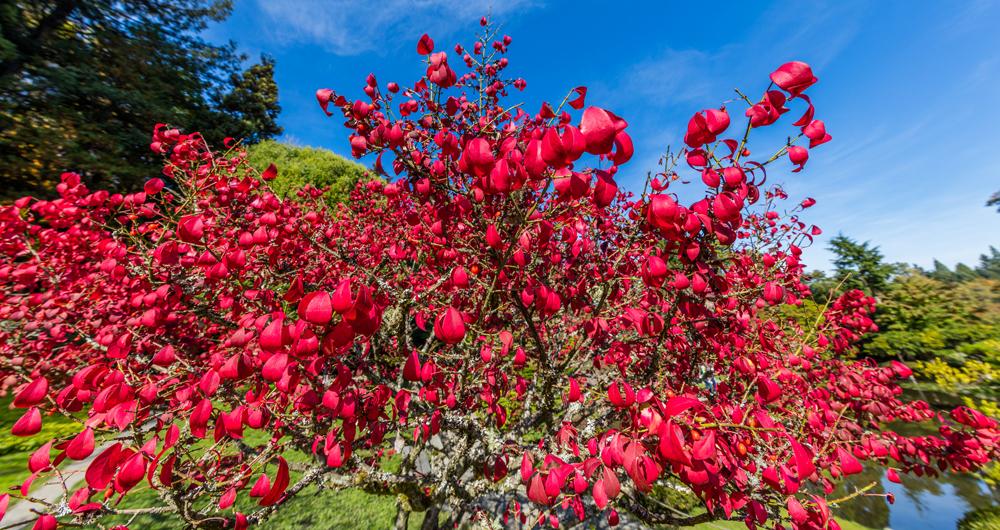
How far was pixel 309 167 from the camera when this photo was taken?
482 inches

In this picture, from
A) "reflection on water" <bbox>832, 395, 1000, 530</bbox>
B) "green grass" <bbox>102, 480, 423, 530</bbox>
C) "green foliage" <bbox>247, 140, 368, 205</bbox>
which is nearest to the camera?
"green grass" <bbox>102, 480, 423, 530</bbox>

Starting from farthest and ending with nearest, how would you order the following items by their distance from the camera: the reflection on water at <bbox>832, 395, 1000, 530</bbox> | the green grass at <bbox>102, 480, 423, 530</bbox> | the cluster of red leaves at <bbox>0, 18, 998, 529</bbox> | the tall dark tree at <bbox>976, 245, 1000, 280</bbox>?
the tall dark tree at <bbox>976, 245, 1000, 280</bbox>
the reflection on water at <bbox>832, 395, 1000, 530</bbox>
the green grass at <bbox>102, 480, 423, 530</bbox>
the cluster of red leaves at <bbox>0, 18, 998, 529</bbox>

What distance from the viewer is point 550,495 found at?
5.81 feet

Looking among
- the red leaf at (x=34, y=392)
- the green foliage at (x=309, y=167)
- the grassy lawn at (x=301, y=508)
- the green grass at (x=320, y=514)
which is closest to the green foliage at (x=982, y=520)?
the grassy lawn at (x=301, y=508)

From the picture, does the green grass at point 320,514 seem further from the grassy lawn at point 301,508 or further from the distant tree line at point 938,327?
the distant tree line at point 938,327

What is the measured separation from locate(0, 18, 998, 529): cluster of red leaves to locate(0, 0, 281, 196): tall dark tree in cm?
836

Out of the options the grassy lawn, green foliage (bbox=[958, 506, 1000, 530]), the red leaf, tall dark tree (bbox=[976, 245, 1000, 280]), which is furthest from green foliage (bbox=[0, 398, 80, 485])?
tall dark tree (bbox=[976, 245, 1000, 280])

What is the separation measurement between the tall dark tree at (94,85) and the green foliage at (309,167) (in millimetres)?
2892

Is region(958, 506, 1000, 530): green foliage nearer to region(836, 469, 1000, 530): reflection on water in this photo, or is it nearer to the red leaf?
region(836, 469, 1000, 530): reflection on water

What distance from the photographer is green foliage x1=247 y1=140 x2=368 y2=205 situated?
11742mm

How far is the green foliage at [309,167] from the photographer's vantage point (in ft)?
38.5

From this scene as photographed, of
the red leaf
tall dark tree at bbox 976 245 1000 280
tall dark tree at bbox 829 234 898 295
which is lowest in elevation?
the red leaf

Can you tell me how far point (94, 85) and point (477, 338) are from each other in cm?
1507

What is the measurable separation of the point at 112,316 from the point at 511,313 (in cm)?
473
